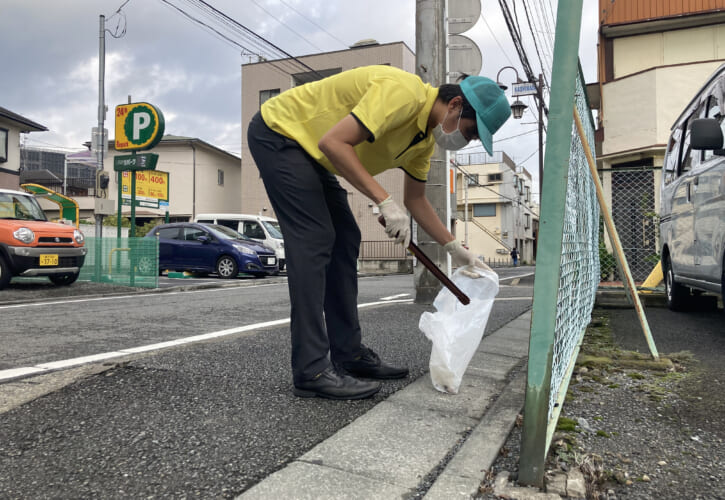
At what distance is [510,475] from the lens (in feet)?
4.43

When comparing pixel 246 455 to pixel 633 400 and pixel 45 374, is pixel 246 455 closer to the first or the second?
pixel 45 374

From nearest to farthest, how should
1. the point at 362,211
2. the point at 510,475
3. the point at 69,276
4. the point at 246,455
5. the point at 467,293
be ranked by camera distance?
the point at 510,475 < the point at 246,455 < the point at 467,293 < the point at 69,276 < the point at 362,211

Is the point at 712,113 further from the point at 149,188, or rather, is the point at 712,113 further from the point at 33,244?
the point at 149,188

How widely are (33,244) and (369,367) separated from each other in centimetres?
700

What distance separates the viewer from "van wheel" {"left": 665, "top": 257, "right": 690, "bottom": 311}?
517cm

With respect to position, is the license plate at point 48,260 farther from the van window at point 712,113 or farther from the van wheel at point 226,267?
the van window at point 712,113

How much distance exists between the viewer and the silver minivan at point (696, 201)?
11.2 feet

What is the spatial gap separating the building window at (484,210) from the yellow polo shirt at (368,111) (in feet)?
133

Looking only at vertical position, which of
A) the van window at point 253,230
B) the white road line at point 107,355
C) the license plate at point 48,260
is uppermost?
the van window at point 253,230

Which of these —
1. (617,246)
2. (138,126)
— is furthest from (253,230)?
(617,246)


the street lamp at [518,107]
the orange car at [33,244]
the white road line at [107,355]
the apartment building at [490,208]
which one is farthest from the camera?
the apartment building at [490,208]

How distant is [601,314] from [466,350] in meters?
3.54

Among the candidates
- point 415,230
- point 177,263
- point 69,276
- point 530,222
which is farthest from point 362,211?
point 530,222

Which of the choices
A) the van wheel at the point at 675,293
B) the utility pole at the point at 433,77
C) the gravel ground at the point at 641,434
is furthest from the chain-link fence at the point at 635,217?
the gravel ground at the point at 641,434
